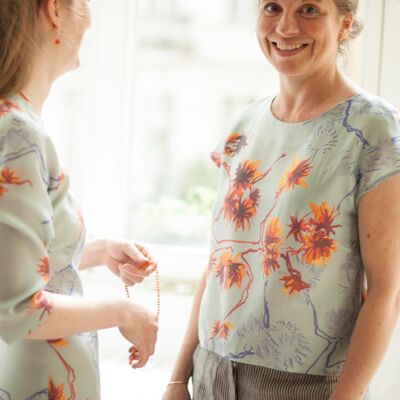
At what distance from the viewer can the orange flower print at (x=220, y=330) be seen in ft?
4.34

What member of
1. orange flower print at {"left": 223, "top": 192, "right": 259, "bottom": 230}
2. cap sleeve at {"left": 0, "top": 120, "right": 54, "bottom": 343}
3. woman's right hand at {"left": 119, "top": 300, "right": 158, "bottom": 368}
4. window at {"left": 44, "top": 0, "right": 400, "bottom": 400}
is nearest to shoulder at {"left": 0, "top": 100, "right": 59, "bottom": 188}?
cap sleeve at {"left": 0, "top": 120, "right": 54, "bottom": 343}

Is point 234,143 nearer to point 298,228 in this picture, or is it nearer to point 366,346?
point 298,228

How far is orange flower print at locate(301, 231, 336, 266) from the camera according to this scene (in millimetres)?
1210

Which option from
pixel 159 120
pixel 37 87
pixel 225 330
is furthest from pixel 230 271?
pixel 159 120

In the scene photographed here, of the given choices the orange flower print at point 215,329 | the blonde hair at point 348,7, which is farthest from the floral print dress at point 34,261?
the blonde hair at point 348,7

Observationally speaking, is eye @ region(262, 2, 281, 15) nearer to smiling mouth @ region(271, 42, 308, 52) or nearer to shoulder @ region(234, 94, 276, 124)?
smiling mouth @ region(271, 42, 308, 52)

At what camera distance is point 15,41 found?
1060 mm

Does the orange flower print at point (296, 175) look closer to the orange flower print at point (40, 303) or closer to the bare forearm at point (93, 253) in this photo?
the bare forearm at point (93, 253)

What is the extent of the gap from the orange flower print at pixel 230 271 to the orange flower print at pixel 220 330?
3.2 inches

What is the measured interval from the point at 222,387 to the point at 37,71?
757 mm

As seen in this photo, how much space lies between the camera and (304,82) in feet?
4.41

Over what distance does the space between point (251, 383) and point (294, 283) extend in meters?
0.23

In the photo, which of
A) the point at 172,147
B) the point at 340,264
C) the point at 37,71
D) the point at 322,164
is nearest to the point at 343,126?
the point at 322,164

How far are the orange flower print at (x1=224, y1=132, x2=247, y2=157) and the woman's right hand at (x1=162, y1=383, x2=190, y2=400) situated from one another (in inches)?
22.9
